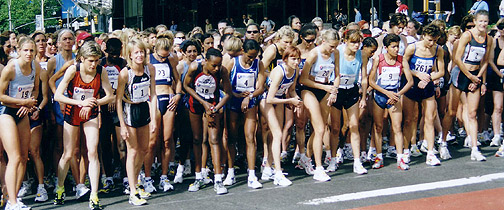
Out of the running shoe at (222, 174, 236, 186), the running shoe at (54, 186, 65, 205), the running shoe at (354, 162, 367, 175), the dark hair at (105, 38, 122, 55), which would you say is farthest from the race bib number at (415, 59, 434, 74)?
the running shoe at (54, 186, 65, 205)

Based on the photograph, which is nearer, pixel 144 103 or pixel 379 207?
pixel 379 207

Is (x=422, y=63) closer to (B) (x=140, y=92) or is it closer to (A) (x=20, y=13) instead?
(B) (x=140, y=92)

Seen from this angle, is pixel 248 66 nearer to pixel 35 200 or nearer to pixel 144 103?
pixel 144 103

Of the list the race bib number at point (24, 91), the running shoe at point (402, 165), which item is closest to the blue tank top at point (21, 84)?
the race bib number at point (24, 91)

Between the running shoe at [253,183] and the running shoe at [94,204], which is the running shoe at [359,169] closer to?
the running shoe at [253,183]

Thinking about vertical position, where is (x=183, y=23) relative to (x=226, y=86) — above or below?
above

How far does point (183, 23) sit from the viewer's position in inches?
1350

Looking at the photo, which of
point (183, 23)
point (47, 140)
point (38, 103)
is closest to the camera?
point (38, 103)

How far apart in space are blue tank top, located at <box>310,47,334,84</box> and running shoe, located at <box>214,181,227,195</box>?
1.96 meters

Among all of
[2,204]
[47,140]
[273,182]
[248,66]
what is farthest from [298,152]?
[2,204]

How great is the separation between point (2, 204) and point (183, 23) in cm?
2721

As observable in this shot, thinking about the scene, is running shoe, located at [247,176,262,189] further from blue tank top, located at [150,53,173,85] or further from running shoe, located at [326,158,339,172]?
blue tank top, located at [150,53,173,85]

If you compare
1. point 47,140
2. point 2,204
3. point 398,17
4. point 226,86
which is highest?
point 398,17

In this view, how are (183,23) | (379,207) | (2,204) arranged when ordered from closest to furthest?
(379,207) → (2,204) → (183,23)
